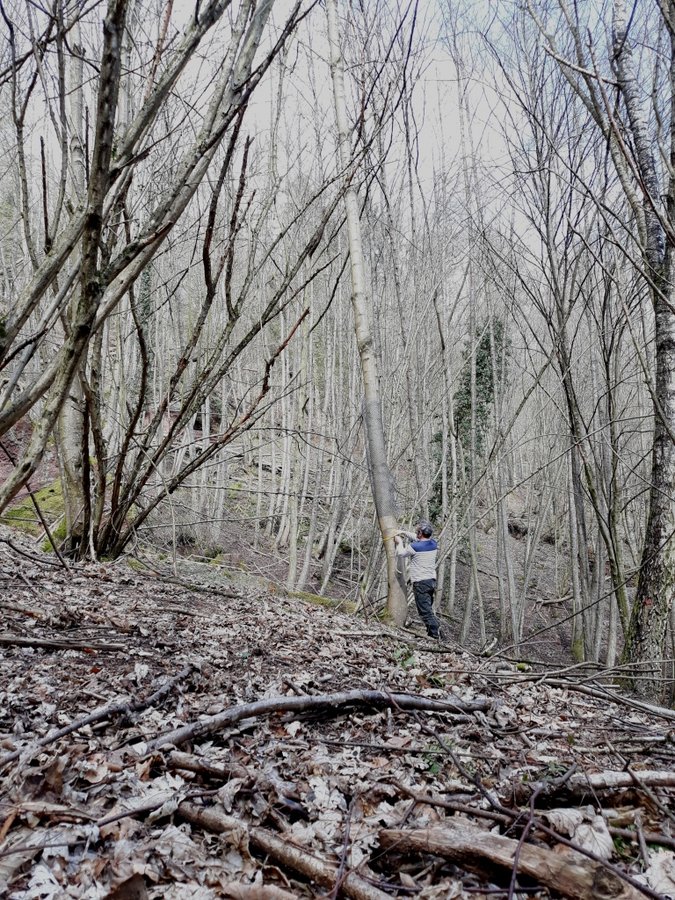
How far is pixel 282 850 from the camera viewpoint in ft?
4.10

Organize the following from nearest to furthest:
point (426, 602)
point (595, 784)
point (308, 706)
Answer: point (595, 784), point (308, 706), point (426, 602)

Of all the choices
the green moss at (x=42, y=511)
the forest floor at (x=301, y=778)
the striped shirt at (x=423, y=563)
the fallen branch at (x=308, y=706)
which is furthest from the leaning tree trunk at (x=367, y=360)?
the green moss at (x=42, y=511)

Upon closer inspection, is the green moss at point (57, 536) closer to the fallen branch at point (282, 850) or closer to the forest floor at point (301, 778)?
the forest floor at point (301, 778)

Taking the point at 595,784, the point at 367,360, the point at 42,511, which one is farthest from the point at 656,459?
the point at 42,511

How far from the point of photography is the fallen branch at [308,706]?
5.62ft

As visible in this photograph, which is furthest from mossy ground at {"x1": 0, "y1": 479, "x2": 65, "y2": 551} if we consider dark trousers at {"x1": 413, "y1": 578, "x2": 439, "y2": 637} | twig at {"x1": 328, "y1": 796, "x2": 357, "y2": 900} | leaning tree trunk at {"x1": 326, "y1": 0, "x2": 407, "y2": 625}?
twig at {"x1": 328, "y1": 796, "x2": 357, "y2": 900}

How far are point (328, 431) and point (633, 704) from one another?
9.07 m

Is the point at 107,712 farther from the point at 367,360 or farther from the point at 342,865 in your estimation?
the point at 367,360

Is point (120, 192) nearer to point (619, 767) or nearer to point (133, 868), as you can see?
point (133, 868)

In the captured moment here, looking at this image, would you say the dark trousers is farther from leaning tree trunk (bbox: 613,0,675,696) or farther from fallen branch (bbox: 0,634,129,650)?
fallen branch (bbox: 0,634,129,650)

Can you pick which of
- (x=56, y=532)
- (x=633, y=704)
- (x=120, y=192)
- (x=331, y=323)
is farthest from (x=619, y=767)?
(x=331, y=323)

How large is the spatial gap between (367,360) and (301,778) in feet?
14.3

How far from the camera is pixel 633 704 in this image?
8.21 ft

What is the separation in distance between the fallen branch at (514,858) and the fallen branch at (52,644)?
1.71 meters
